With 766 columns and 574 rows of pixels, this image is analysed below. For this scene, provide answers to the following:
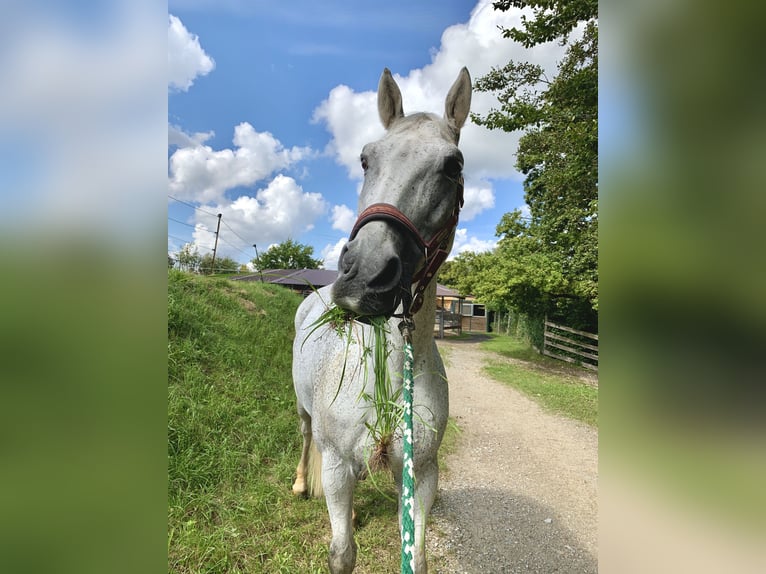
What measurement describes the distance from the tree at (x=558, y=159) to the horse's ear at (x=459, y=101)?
5253 millimetres

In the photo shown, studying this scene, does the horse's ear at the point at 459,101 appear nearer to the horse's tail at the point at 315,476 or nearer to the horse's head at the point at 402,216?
the horse's head at the point at 402,216

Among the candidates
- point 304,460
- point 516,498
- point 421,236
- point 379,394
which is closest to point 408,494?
point 379,394

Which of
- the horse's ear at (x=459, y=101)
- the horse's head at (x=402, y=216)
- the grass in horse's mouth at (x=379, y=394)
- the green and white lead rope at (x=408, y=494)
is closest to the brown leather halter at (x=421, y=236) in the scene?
the horse's head at (x=402, y=216)

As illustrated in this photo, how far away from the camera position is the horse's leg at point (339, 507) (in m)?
1.87

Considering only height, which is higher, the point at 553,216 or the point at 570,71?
the point at 570,71

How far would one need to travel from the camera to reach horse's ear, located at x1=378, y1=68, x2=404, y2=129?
1.92 meters

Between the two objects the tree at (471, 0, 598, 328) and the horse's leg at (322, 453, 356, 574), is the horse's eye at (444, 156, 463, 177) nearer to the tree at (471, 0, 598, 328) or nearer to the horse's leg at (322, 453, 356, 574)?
the horse's leg at (322, 453, 356, 574)
